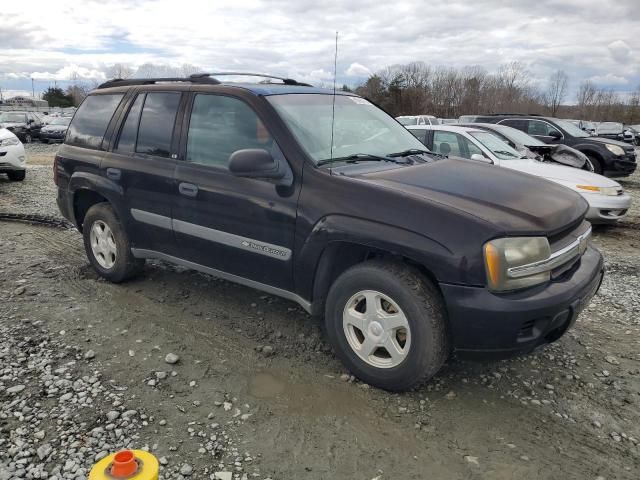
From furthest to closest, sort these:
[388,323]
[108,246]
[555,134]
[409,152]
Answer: [555,134], [108,246], [409,152], [388,323]

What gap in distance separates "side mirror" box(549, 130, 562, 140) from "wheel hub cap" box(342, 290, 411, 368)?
466 inches

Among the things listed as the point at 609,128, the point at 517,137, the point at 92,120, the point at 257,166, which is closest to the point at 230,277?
the point at 257,166

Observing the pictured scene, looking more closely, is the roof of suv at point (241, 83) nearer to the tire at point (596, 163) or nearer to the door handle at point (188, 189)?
the door handle at point (188, 189)

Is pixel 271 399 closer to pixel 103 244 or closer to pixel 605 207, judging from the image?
pixel 103 244

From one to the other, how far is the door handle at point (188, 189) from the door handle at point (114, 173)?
2.74 feet

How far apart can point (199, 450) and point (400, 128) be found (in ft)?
10.1

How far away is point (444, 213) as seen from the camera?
286 cm

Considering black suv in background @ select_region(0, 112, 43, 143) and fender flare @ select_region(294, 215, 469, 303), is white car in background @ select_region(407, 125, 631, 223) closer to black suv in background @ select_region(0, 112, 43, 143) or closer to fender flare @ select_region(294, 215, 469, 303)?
fender flare @ select_region(294, 215, 469, 303)

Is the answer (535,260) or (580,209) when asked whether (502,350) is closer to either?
(535,260)

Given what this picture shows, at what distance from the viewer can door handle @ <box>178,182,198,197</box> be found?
3.88 meters

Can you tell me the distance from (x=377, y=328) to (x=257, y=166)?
4.16 ft

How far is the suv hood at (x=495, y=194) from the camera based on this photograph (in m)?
2.90

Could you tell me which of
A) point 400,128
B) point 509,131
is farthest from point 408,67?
point 400,128

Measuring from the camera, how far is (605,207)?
7191mm
